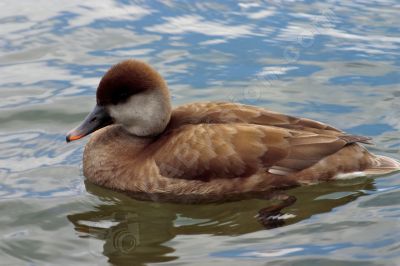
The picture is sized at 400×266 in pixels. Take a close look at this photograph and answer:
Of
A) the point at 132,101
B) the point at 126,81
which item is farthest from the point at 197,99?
the point at 126,81

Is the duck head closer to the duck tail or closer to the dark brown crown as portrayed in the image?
the dark brown crown

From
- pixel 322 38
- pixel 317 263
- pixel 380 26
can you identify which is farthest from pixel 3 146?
pixel 380 26

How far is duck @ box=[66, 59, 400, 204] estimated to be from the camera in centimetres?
704

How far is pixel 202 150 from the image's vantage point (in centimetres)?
702

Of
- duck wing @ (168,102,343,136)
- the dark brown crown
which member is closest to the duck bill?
the dark brown crown

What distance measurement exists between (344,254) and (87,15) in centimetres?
687

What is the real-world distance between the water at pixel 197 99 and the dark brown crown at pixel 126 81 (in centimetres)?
92

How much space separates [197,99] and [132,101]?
2.01 meters

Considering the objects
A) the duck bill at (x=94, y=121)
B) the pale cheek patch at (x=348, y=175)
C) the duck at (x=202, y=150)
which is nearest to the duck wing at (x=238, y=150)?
the duck at (x=202, y=150)

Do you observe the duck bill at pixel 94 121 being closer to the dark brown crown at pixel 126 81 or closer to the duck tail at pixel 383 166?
the dark brown crown at pixel 126 81

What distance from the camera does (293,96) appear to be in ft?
30.8

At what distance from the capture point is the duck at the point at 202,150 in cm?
704

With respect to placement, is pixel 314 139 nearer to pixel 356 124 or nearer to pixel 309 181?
pixel 309 181

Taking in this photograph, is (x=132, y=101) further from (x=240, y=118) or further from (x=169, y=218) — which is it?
(x=169, y=218)
